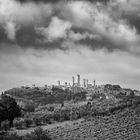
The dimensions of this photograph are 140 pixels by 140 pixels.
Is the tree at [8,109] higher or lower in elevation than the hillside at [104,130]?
higher

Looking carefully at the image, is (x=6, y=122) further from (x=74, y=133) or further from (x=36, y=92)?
(x=36, y=92)

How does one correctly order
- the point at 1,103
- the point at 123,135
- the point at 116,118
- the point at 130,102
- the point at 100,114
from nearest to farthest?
the point at 123,135
the point at 1,103
the point at 116,118
the point at 100,114
the point at 130,102

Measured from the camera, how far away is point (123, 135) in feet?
190

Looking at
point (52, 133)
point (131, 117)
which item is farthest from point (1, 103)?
point (131, 117)

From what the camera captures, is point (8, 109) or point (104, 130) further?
point (8, 109)

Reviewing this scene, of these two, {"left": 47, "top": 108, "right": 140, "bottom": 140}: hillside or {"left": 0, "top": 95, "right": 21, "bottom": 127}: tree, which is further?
{"left": 0, "top": 95, "right": 21, "bottom": 127}: tree

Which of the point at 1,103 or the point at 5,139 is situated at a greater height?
the point at 1,103

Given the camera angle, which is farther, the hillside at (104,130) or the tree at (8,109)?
the tree at (8,109)

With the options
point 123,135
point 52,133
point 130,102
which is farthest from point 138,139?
point 130,102

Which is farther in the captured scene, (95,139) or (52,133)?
(52,133)

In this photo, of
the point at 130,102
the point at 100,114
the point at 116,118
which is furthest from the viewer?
the point at 130,102

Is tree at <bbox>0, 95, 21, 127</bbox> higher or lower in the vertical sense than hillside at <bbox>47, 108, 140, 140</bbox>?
higher

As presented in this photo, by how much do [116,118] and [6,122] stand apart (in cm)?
2971

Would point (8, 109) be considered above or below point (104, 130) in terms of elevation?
above
